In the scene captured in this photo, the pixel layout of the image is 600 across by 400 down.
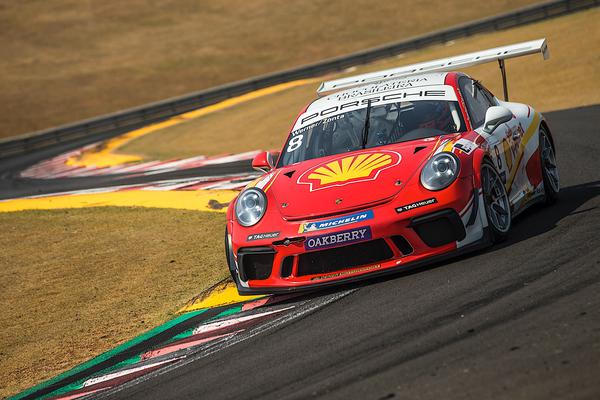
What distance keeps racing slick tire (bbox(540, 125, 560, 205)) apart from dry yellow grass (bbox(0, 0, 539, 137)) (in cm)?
2848

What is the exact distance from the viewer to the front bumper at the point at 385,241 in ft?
21.2

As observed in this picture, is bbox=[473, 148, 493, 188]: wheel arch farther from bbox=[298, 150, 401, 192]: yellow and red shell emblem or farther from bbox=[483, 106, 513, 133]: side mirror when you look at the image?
bbox=[298, 150, 401, 192]: yellow and red shell emblem

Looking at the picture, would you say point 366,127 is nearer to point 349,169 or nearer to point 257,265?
point 349,169

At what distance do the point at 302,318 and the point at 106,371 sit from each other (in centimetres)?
124

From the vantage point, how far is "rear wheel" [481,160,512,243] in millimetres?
6839

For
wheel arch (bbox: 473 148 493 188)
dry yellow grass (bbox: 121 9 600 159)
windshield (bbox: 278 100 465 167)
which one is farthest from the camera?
dry yellow grass (bbox: 121 9 600 159)

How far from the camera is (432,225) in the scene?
6512 mm

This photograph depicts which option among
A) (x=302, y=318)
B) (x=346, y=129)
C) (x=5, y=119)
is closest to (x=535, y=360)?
(x=302, y=318)

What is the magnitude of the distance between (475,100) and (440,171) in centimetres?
170

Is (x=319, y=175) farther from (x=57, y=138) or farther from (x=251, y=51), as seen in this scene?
(x=251, y=51)

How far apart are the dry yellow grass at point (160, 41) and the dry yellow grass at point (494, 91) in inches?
443

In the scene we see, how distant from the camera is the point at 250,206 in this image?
715cm

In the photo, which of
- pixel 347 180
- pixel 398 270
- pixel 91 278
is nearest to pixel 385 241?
pixel 398 270

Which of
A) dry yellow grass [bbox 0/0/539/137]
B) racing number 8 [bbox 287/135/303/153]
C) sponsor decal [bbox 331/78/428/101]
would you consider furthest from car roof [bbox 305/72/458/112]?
dry yellow grass [bbox 0/0/539/137]
